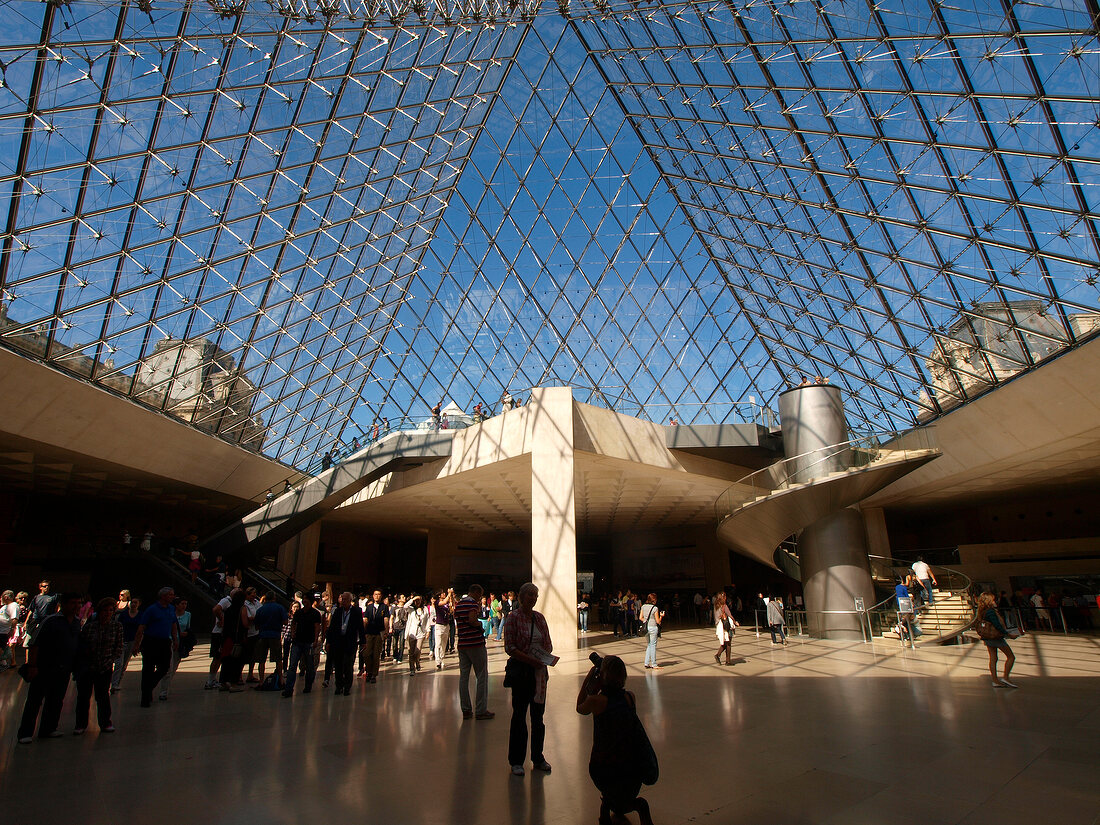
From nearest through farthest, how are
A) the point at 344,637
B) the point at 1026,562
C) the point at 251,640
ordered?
the point at 344,637 < the point at 251,640 < the point at 1026,562

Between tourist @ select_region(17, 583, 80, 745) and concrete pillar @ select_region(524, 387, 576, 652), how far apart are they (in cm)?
1177

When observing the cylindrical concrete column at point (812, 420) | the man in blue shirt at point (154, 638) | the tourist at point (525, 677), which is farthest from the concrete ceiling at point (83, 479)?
the cylindrical concrete column at point (812, 420)

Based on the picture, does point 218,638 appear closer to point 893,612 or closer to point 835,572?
point 893,612

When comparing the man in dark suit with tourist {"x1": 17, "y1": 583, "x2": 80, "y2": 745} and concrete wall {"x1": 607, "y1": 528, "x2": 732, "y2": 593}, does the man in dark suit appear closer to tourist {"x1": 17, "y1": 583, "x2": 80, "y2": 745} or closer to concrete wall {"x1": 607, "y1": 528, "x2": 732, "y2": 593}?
tourist {"x1": 17, "y1": 583, "x2": 80, "y2": 745}

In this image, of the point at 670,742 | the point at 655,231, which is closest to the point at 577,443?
the point at 670,742

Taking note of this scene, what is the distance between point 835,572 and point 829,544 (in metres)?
0.83

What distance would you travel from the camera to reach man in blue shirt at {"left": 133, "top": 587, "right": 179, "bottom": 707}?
736 centimetres

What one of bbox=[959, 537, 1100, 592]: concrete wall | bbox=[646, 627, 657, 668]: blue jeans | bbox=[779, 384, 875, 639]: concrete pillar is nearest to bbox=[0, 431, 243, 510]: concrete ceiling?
bbox=[646, 627, 657, 668]: blue jeans

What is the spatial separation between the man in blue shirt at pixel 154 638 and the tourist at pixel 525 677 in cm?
491

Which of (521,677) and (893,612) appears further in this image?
(893,612)

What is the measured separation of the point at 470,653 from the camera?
6.63 metres

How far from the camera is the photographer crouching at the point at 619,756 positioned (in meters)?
3.26

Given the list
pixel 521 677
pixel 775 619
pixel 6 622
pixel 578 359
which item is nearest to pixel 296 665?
pixel 521 677

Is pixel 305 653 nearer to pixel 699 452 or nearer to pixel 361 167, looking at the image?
pixel 699 452
